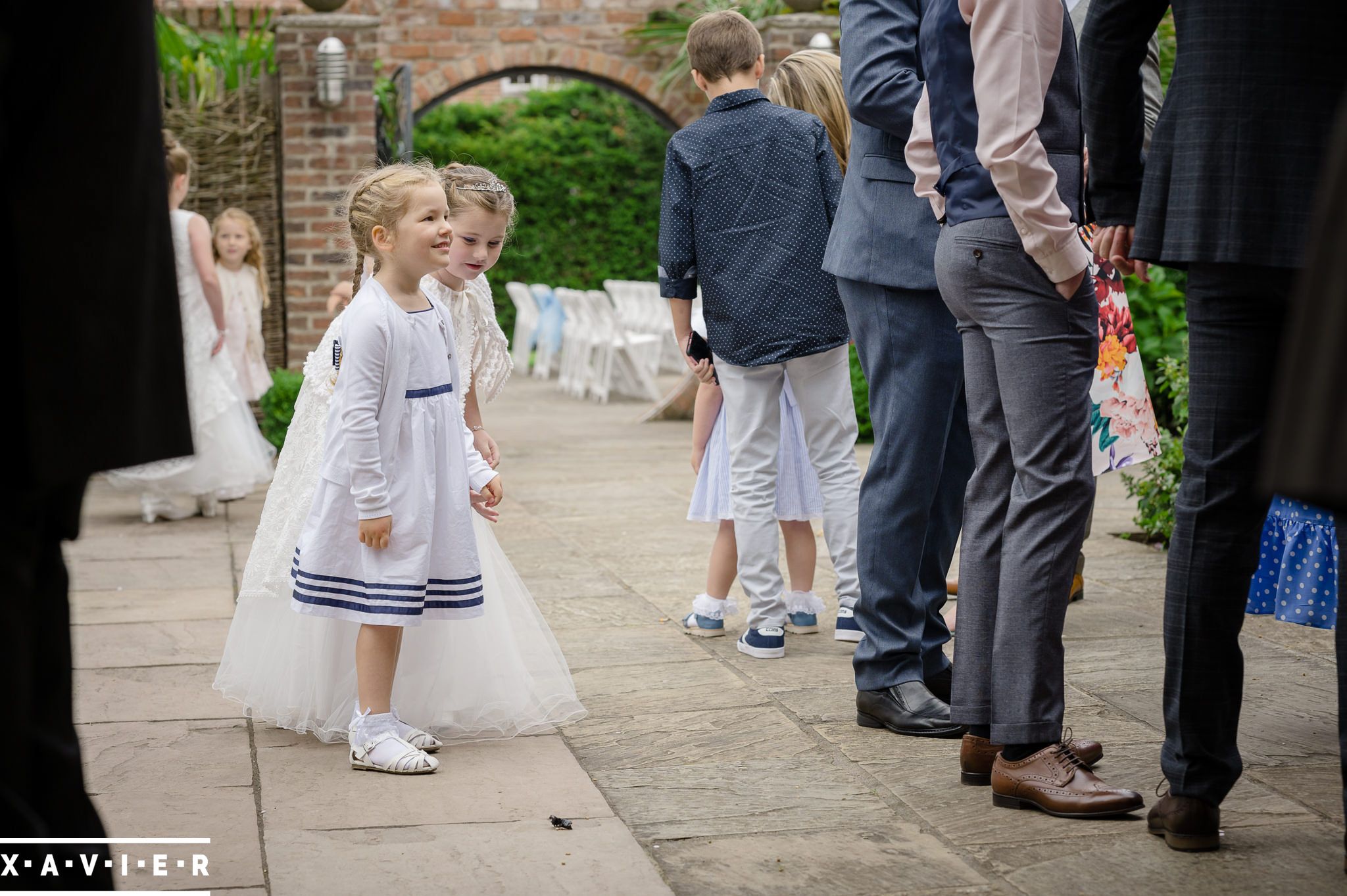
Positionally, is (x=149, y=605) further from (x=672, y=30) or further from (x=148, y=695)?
(x=672, y=30)

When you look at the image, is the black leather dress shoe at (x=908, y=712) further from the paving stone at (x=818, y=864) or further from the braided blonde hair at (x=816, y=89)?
the braided blonde hair at (x=816, y=89)

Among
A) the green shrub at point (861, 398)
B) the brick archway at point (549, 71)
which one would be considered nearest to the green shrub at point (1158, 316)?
the green shrub at point (861, 398)

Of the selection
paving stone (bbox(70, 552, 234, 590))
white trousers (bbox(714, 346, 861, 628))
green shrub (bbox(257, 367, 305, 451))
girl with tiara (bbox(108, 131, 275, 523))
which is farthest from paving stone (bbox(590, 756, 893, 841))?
green shrub (bbox(257, 367, 305, 451))

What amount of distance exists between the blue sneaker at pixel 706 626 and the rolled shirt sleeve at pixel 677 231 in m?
0.94

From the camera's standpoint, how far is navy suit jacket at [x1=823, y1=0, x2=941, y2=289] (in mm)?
3229

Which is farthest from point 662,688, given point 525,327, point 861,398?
point 525,327

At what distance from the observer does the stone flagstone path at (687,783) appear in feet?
8.06

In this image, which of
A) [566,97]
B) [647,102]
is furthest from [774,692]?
[566,97]

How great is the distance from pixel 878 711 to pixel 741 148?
5.61 feet

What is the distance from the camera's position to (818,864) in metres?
2.51

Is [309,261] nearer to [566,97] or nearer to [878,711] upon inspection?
[878,711]

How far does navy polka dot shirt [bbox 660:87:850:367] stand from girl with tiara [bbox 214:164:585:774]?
2.54 feet

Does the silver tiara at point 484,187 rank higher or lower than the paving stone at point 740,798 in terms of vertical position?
higher

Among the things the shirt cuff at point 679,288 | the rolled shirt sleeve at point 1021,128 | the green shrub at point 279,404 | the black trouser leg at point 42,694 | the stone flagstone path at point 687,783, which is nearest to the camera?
the black trouser leg at point 42,694
